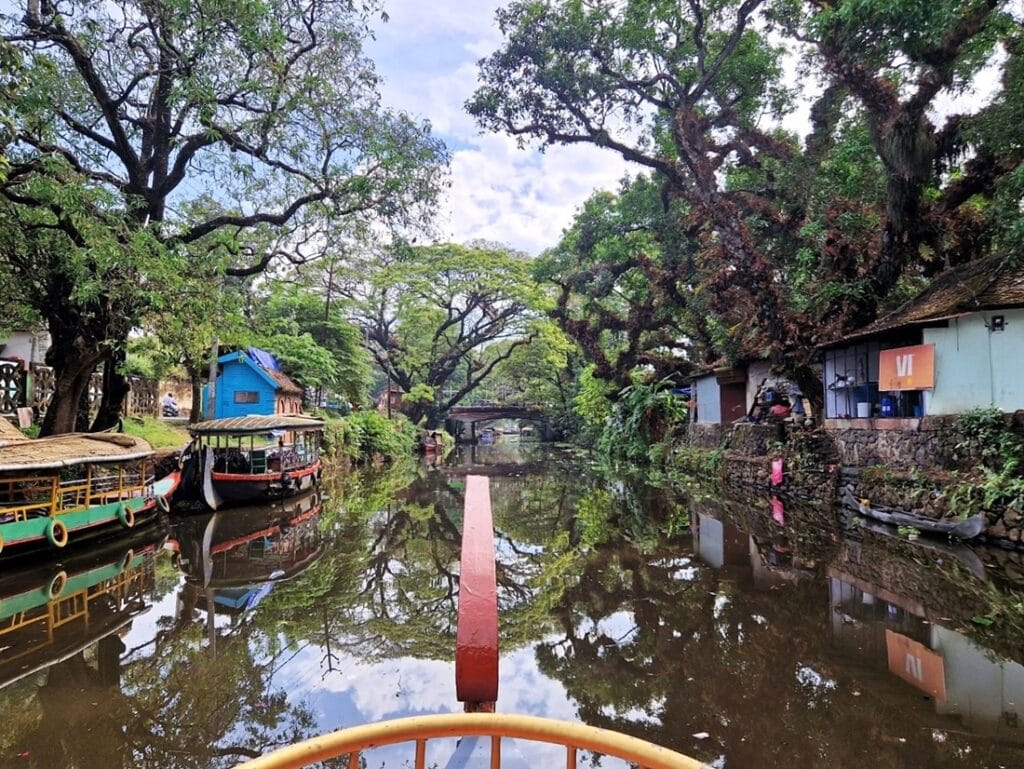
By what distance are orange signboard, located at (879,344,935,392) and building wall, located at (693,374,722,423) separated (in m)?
8.68

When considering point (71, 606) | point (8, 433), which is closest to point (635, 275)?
point (8, 433)

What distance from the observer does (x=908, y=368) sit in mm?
10406

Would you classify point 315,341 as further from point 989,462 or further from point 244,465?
point 989,462

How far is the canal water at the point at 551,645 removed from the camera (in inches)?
142

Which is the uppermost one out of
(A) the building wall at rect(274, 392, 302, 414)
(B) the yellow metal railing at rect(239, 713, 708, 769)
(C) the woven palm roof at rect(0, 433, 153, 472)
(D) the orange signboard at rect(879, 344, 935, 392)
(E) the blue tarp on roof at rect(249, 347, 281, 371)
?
(E) the blue tarp on roof at rect(249, 347, 281, 371)

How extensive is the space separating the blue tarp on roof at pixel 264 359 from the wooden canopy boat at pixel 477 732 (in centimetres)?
2031

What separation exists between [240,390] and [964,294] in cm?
2117

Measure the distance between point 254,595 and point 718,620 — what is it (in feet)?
17.4

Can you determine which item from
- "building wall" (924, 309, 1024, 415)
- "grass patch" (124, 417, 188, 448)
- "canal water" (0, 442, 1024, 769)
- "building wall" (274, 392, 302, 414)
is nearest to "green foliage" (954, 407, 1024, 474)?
"building wall" (924, 309, 1024, 415)

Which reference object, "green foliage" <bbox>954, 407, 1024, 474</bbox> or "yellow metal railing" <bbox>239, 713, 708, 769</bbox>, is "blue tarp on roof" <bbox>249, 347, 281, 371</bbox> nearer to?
"green foliage" <bbox>954, 407, 1024, 474</bbox>

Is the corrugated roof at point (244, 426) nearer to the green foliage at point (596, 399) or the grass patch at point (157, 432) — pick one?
the grass patch at point (157, 432)

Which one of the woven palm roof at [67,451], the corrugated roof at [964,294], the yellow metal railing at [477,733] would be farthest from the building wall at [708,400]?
the yellow metal railing at [477,733]

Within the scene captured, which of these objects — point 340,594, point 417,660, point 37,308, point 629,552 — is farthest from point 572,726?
point 37,308

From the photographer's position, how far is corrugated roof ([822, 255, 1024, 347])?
30.7ft
